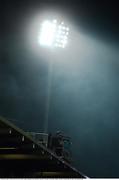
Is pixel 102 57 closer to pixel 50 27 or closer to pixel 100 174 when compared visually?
pixel 50 27

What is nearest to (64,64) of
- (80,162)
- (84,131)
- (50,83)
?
(50,83)

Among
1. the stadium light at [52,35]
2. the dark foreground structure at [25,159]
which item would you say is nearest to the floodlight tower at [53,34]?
the stadium light at [52,35]

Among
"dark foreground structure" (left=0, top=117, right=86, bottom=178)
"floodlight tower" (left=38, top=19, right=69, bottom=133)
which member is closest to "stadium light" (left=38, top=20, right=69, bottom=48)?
"floodlight tower" (left=38, top=19, right=69, bottom=133)

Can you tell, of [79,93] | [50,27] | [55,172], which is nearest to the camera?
[55,172]

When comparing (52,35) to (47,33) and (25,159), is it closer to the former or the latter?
(47,33)

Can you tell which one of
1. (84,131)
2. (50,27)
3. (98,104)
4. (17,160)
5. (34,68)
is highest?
(50,27)

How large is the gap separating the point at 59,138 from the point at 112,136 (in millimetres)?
5699

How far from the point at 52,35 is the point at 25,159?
6365mm

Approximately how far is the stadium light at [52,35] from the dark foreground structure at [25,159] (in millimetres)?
6024

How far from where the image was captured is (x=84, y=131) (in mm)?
12594

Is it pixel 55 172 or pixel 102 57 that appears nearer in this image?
pixel 55 172

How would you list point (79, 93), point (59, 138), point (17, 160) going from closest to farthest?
point (17, 160)
point (59, 138)
point (79, 93)

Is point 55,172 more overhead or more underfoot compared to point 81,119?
more underfoot

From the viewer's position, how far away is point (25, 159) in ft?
18.3
